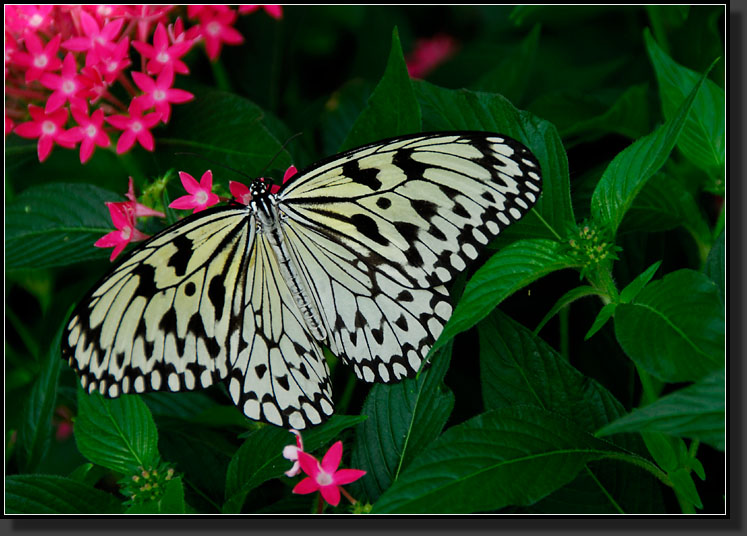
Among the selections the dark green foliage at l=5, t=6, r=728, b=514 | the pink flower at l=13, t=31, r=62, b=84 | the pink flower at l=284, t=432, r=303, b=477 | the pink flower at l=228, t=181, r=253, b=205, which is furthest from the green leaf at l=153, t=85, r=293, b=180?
the pink flower at l=284, t=432, r=303, b=477

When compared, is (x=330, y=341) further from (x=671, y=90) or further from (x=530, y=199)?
(x=671, y=90)

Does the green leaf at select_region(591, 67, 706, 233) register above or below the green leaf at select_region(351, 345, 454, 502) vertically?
above

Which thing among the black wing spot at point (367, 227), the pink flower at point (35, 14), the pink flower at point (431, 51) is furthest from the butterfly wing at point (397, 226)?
the pink flower at point (431, 51)

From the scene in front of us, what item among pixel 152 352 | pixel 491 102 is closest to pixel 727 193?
pixel 491 102

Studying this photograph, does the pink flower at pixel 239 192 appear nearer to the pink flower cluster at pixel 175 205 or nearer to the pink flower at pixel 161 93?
the pink flower cluster at pixel 175 205

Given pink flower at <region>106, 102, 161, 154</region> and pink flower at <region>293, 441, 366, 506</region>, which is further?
pink flower at <region>106, 102, 161, 154</region>

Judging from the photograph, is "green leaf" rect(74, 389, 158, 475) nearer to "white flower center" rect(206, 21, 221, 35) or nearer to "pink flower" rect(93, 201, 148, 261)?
"pink flower" rect(93, 201, 148, 261)
